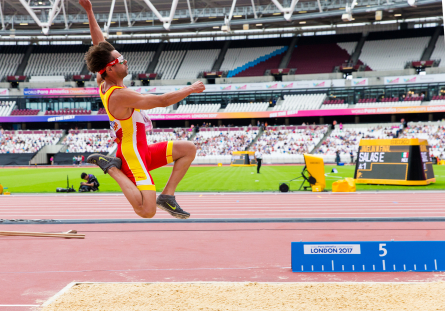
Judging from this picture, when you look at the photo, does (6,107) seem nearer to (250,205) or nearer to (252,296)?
(250,205)

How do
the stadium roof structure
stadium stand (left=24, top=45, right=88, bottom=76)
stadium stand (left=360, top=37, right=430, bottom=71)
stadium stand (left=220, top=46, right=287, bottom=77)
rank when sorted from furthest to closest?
stadium stand (left=24, top=45, right=88, bottom=76)
stadium stand (left=220, top=46, right=287, bottom=77)
stadium stand (left=360, top=37, right=430, bottom=71)
the stadium roof structure

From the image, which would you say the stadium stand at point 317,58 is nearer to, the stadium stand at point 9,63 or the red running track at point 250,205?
the stadium stand at point 9,63

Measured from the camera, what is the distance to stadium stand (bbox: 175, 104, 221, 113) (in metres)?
50.7

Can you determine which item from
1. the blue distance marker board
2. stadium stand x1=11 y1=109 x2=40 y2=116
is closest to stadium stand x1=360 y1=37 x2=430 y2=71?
stadium stand x1=11 y1=109 x2=40 y2=116

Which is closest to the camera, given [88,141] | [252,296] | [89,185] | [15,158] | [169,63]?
[252,296]

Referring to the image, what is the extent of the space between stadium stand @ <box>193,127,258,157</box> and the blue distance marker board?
121ft

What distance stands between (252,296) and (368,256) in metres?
1.72

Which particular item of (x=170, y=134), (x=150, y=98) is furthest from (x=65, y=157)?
(x=150, y=98)

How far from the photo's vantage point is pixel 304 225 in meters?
8.33

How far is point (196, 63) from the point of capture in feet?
182

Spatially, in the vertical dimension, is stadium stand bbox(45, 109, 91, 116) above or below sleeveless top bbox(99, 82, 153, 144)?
above

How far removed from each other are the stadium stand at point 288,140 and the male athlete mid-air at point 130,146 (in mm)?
36844

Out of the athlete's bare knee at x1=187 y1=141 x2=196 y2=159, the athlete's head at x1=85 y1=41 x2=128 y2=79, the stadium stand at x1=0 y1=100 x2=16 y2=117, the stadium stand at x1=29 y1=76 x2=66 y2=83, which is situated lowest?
the athlete's bare knee at x1=187 y1=141 x2=196 y2=159

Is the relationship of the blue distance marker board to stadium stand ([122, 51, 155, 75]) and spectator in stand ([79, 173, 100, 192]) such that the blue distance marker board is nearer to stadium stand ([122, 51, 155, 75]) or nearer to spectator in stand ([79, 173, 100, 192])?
spectator in stand ([79, 173, 100, 192])
